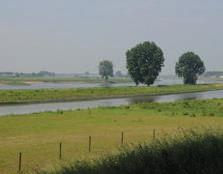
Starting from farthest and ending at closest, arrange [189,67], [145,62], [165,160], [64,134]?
[189,67], [145,62], [64,134], [165,160]

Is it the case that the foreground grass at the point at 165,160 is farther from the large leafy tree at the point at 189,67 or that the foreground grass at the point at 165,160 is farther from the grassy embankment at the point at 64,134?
the large leafy tree at the point at 189,67

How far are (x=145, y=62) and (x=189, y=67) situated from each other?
37.3 m

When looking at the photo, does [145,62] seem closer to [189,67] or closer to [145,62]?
[145,62]

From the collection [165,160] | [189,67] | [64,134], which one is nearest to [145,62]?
[189,67]

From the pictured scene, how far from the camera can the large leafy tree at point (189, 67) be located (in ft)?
579

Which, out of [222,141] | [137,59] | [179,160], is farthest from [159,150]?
[137,59]

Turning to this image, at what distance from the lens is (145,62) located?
144 meters

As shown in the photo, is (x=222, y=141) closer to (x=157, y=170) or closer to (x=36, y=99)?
(x=157, y=170)

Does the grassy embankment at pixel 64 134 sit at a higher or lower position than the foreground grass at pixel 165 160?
lower

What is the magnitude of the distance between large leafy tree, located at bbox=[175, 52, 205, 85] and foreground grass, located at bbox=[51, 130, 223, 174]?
561 feet

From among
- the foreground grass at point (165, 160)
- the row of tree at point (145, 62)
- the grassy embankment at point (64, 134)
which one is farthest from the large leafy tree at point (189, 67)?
the foreground grass at point (165, 160)

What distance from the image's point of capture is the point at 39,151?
76.0 feet

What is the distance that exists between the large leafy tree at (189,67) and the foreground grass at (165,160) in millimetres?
170878

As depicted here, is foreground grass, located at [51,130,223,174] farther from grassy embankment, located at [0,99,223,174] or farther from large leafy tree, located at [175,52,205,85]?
large leafy tree, located at [175,52,205,85]
